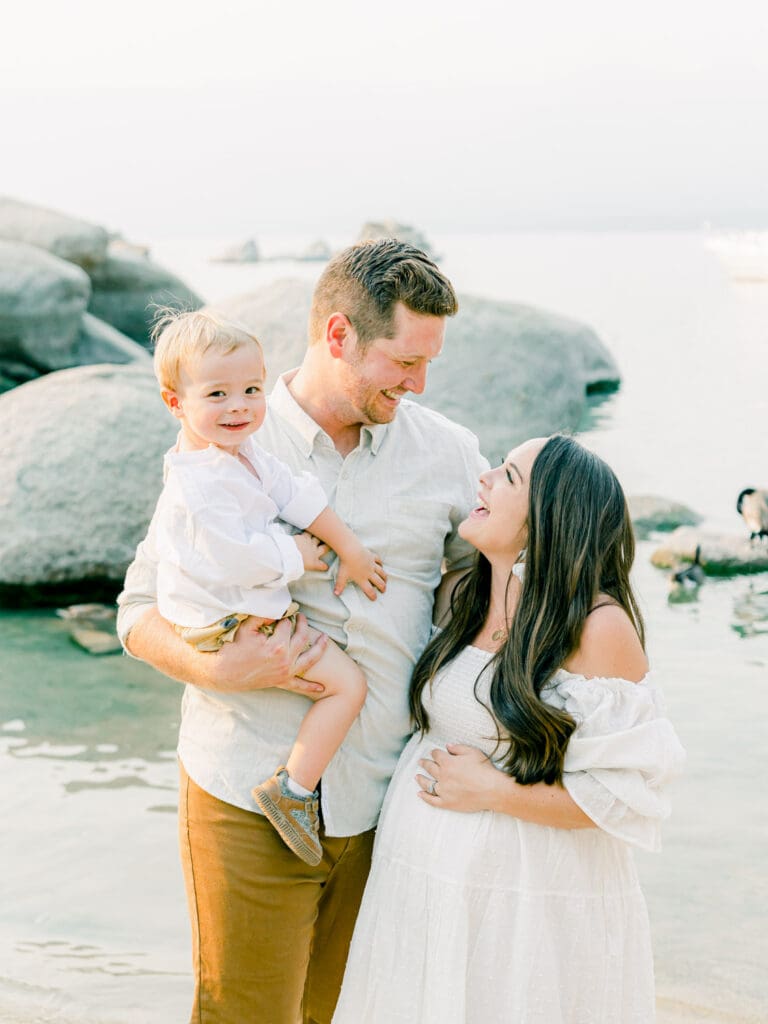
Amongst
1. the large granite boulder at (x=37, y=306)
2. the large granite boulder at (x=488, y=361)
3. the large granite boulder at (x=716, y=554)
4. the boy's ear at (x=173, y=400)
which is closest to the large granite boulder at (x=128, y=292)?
the large granite boulder at (x=37, y=306)

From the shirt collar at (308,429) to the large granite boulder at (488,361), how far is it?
7466 mm

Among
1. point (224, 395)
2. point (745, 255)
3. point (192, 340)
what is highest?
point (192, 340)

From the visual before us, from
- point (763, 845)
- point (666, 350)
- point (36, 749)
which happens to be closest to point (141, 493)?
point (36, 749)

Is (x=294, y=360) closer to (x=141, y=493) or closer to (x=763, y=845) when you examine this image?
(x=141, y=493)

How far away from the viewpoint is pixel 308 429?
9.32 feet

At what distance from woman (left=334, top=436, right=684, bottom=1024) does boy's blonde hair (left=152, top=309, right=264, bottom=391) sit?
666 mm

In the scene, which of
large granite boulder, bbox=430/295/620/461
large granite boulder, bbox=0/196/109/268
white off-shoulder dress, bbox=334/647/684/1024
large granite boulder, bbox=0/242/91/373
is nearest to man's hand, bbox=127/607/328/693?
white off-shoulder dress, bbox=334/647/684/1024

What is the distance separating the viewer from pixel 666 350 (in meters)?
22.2

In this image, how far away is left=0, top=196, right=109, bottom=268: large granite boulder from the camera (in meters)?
13.4

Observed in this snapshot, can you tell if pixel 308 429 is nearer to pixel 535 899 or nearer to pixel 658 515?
pixel 535 899

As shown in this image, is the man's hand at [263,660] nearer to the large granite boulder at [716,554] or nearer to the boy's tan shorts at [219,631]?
the boy's tan shorts at [219,631]

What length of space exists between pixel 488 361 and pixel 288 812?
29.9 feet

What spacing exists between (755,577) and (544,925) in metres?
6.93

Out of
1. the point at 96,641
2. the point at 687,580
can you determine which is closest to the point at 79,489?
the point at 96,641
